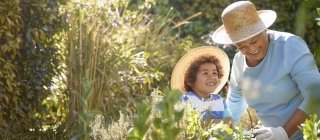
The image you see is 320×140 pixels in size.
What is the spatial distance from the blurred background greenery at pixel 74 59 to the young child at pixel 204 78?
62 cm

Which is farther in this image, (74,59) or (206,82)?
(74,59)

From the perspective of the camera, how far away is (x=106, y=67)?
6.12m

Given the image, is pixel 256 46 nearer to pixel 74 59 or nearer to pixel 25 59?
pixel 25 59

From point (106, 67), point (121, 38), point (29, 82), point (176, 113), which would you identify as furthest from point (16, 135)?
point (176, 113)

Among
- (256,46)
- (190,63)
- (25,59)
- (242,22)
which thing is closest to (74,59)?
(25,59)

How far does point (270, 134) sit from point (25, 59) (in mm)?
2435

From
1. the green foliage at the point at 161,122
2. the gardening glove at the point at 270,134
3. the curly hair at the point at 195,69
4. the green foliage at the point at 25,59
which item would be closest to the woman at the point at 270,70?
the gardening glove at the point at 270,134

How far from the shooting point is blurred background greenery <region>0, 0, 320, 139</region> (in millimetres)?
5035

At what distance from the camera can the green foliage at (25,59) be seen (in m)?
4.89

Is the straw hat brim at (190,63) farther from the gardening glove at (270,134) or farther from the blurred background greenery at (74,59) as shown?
the gardening glove at (270,134)

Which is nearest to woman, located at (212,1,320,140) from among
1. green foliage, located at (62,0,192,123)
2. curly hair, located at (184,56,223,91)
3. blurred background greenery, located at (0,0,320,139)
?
blurred background greenery, located at (0,0,320,139)

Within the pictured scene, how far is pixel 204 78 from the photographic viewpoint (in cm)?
488

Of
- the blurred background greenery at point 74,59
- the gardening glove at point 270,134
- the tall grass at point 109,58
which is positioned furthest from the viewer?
the tall grass at point 109,58

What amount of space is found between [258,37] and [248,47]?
0.08 metres
